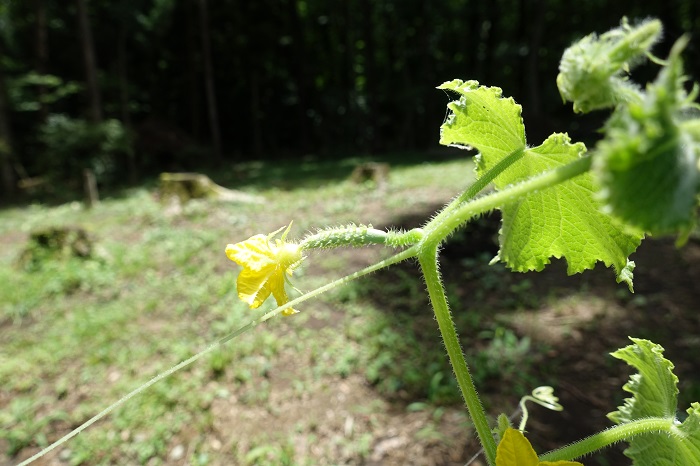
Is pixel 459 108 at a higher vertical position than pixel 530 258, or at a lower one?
higher

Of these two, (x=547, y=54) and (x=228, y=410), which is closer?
(x=228, y=410)

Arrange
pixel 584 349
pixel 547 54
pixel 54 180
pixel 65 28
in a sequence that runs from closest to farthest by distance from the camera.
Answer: pixel 584 349 → pixel 54 180 → pixel 65 28 → pixel 547 54

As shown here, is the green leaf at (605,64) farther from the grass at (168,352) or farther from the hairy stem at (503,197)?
the grass at (168,352)

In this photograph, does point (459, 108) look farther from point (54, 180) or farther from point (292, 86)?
point (292, 86)

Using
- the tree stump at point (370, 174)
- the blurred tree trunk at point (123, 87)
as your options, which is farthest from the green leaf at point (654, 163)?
the blurred tree trunk at point (123, 87)

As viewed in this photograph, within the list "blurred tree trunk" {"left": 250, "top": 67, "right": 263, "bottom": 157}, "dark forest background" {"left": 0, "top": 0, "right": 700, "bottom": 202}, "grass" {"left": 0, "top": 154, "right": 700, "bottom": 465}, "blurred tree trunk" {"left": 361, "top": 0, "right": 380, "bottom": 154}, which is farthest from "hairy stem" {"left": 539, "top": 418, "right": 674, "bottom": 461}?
"blurred tree trunk" {"left": 250, "top": 67, "right": 263, "bottom": 157}

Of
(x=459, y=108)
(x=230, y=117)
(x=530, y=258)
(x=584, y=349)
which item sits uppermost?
(x=459, y=108)

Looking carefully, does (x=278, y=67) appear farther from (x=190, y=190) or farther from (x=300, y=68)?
(x=190, y=190)

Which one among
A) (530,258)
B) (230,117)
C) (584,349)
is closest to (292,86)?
(230,117)
